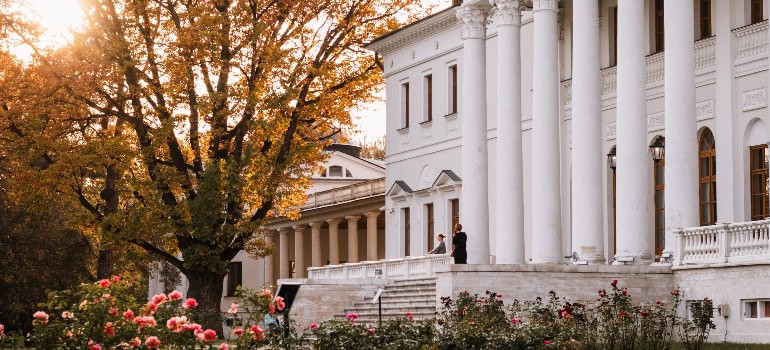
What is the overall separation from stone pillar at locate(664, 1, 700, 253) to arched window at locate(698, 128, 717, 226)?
4.83 meters

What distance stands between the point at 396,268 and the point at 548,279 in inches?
570

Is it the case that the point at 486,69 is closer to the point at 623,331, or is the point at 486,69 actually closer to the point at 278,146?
the point at 278,146

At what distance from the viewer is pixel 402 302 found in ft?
137

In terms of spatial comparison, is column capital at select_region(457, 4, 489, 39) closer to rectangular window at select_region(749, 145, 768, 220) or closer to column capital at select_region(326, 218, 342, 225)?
rectangular window at select_region(749, 145, 768, 220)

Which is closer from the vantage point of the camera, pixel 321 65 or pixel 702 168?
pixel 702 168

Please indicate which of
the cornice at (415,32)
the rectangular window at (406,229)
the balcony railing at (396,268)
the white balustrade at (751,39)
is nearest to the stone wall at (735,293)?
the white balustrade at (751,39)

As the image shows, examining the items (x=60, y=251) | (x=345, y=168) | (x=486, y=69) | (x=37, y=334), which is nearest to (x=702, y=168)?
(x=486, y=69)

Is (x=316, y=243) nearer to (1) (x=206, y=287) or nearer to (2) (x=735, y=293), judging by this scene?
(1) (x=206, y=287)

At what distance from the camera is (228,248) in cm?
4891

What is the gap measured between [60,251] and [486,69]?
20.3 meters

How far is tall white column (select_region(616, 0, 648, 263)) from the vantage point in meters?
36.3

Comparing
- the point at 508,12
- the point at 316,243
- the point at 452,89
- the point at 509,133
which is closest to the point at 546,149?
the point at 509,133

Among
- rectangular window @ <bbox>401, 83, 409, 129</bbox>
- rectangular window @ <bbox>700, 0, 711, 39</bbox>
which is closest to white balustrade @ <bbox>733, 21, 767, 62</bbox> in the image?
rectangular window @ <bbox>700, 0, 711, 39</bbox>

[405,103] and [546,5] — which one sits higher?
[546,5]
